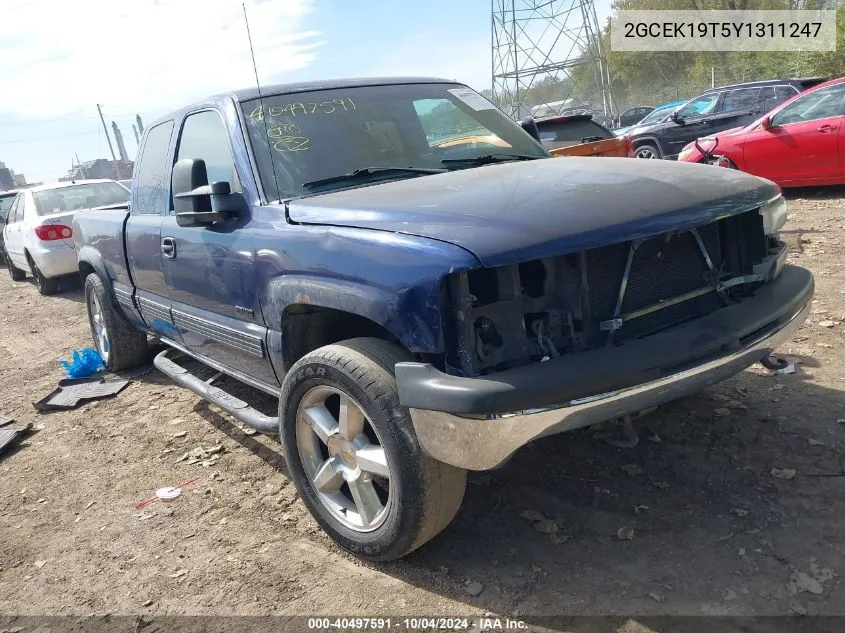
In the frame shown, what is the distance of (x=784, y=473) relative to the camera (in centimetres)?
293

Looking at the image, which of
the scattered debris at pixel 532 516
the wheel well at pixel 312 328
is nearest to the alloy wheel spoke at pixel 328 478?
the wheel well at pixel 312 328

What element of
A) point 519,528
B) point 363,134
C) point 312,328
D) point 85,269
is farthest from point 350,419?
→ point 85,269

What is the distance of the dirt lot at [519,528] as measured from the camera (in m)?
2.40

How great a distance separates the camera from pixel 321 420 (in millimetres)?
2723

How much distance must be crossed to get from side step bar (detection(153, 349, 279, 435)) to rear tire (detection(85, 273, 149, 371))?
0.99m

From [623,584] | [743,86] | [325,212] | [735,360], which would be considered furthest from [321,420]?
Answer: [743,86]

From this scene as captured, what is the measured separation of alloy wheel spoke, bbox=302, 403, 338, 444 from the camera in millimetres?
2691

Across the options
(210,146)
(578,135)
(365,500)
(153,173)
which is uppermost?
(210,146)

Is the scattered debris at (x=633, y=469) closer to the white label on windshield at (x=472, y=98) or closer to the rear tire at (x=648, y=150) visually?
the white label on windshield at (x=472, y=98)

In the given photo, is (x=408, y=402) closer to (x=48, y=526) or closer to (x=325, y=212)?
(x=325, y=212)

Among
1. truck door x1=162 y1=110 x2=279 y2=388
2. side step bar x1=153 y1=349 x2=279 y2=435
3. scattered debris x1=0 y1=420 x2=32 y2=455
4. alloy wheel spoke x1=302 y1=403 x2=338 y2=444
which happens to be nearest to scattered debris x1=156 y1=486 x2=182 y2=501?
side step bar x1=153 y1=349 x2=279 y2=435

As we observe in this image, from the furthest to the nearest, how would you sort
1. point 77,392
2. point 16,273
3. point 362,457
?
1. point 16,273
2. point 77,392
3. point 362,457

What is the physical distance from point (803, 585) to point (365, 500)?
5.13ft

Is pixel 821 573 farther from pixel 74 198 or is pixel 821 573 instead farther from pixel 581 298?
pixel 74 198
